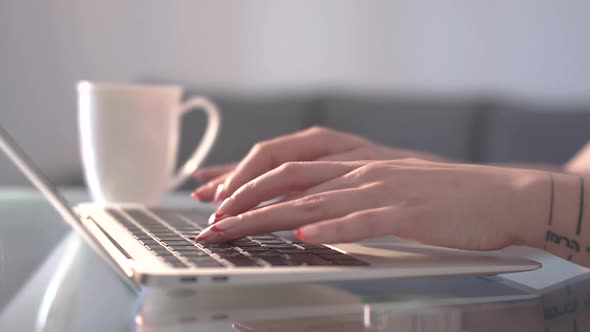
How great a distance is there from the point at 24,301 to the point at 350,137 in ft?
1.63

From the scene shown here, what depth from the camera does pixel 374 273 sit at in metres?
0.54

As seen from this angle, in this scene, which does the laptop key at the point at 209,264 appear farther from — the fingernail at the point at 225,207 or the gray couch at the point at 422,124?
the gray couch at the point at 422,124

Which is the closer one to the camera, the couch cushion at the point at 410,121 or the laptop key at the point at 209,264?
the laptop key at the point at 209,264

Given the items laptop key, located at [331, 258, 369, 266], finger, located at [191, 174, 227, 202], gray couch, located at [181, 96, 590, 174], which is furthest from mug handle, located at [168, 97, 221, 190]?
gray couch, located at [181, 96, 590, 174]

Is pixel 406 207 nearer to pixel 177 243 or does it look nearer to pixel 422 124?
pixel 177 243

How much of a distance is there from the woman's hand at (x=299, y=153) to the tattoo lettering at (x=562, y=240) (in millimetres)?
290

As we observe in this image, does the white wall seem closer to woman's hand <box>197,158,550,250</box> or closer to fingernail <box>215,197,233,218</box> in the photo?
woman's hand <box>197,158,550,250</box>

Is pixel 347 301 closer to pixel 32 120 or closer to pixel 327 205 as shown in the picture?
pixel 327 205

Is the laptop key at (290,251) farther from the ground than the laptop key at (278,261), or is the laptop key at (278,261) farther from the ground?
the laptop key at (278,261)

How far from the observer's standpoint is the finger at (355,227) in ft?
1.88

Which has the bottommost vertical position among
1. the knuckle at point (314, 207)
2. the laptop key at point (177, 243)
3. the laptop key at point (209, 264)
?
the laptop key at point (177, 243)

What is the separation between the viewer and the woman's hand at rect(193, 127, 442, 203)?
84cm

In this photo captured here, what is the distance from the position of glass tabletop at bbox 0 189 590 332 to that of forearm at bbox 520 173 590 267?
1.2 inches

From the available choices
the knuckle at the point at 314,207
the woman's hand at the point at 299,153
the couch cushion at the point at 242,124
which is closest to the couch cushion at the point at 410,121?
the couch cushion at the point at 242,124
